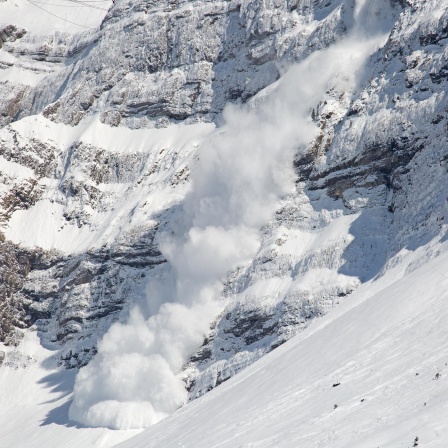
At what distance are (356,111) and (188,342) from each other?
30886mm

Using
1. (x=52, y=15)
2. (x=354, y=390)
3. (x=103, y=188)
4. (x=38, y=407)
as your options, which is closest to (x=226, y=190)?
(x=103, y=188)

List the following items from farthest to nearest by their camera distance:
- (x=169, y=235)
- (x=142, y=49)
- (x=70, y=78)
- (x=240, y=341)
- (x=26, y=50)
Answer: (x=26, y=50) → (x=70, y=78) → (x=142, y=49) → (x=169, y=235) → (x=240, y=341)

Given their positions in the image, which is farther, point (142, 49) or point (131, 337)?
point (142, 49)

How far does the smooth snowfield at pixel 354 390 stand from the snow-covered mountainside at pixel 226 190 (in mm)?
492

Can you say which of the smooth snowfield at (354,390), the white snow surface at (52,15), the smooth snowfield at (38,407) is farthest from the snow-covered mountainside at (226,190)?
the white snow surface at (52,15)

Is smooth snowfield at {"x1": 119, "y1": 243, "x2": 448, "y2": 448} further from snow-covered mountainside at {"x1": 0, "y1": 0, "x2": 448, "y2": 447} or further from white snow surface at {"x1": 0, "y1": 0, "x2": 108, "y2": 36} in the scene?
white snow surface at {"x1": 0, "y1": 0, "x2": 108, "y2": 36}

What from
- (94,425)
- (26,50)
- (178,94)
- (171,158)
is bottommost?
(94,425)

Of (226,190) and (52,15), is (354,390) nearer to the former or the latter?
(226,190)

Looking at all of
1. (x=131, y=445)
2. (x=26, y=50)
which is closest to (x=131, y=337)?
(x=131, y=445)

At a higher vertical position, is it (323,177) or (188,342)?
(323,177)

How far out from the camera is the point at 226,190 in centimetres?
11162

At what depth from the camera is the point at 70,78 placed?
148 m

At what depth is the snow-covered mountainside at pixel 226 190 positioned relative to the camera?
3602 inches

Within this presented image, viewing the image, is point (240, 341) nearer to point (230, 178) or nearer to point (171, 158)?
point (230, 178)
